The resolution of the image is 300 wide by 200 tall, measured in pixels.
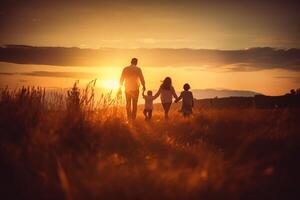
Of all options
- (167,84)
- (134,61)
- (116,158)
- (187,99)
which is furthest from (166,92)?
(116,158)

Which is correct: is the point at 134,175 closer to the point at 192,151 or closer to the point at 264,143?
the point at 192,151

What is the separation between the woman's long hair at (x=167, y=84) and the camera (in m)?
18.9

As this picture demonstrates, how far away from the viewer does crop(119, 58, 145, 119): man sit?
628 inches

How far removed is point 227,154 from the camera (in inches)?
314

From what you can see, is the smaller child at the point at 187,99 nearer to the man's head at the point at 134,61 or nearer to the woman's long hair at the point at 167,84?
the woman's long hair at the point at 167,84

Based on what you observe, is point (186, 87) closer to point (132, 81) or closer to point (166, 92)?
point (166, 92)

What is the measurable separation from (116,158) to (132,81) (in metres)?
9.54

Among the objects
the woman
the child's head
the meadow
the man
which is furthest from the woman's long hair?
the meadow

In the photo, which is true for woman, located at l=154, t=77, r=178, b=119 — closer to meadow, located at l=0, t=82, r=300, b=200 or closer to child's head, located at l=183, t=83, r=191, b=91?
child's head, located at l=183, t=83, r=191, b=91

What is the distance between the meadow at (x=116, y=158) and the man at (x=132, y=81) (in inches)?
174

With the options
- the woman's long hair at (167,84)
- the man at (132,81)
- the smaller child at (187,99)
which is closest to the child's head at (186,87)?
the smaller child at (187,99)

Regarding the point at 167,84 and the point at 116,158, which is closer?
the point at 116,158

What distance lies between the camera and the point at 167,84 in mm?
18922

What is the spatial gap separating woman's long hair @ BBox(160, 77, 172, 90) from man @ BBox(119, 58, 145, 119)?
2671 mm
